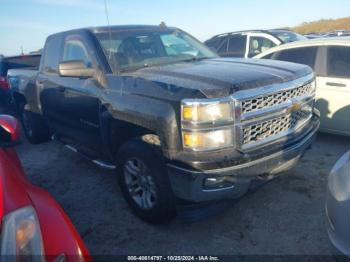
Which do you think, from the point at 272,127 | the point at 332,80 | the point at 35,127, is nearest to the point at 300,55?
the point at 332,80

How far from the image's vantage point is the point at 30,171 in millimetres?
5188

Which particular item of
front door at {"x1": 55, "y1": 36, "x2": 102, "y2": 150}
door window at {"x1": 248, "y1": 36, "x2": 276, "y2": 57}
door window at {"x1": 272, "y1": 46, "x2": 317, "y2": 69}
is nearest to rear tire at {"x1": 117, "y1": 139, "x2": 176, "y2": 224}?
front door at {"x1": 55, "y1": 36, "x2": 102, "y2": 150}

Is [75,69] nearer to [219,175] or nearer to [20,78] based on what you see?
[219,175]

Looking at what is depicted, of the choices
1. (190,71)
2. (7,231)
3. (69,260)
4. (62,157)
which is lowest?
(62,157)

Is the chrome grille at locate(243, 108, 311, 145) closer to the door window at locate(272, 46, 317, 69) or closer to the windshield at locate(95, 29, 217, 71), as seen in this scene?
the windshield at locate(95, 29, 217, 71)

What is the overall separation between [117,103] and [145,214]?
1.13m

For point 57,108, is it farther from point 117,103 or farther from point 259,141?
point 259,141

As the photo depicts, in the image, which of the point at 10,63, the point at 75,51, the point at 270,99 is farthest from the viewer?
the point at 10,63

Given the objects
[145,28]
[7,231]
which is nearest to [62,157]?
[145,28]

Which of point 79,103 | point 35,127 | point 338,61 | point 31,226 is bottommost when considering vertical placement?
point 35,127

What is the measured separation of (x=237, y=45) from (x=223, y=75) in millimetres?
6334

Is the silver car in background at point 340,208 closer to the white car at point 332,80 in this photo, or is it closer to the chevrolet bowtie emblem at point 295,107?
the chevrolet bowtie emblem at point 295,107

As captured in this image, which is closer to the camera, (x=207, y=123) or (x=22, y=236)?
(x=22, y=236)

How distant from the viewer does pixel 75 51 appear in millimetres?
4238
